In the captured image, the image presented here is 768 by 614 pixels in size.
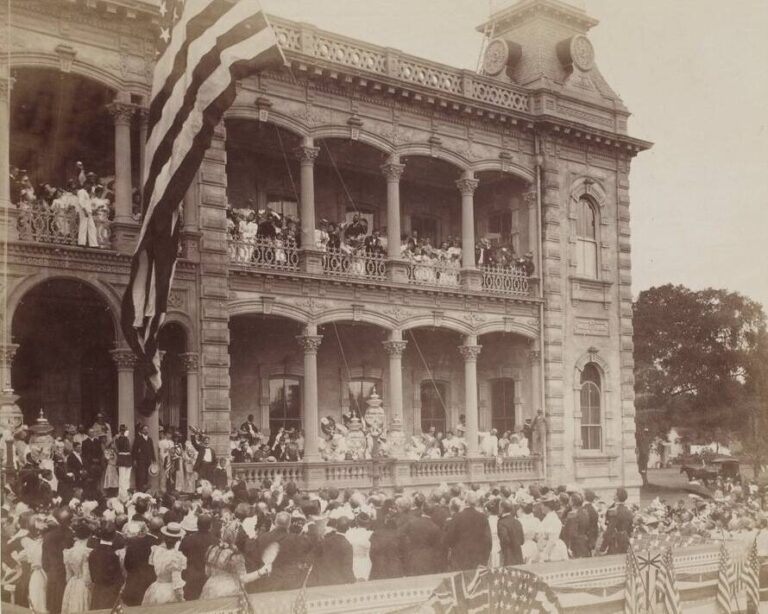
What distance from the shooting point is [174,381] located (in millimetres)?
20297

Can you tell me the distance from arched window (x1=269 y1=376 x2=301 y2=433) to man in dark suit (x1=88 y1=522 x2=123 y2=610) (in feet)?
41.9

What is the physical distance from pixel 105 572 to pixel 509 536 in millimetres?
5166

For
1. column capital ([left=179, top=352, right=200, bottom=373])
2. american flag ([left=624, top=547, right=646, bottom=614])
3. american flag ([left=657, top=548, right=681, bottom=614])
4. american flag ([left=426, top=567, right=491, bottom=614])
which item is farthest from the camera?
column capital ([left=179, top=352, right=200, bottom=373])

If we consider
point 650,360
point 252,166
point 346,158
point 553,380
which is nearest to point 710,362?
point 650,360

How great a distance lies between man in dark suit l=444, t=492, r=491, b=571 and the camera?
1162 centimetres

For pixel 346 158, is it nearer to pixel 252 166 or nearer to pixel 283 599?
pixel 252 166

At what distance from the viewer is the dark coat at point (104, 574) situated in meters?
9.38

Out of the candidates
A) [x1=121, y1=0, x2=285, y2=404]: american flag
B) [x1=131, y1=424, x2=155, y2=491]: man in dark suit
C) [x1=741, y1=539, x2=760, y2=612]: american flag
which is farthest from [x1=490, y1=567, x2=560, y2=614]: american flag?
[x1=131, y1=424, x2=155, y2=491]: man in dark suit

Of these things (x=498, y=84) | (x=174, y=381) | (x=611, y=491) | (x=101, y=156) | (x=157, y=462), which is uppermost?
(x=498, y=84)

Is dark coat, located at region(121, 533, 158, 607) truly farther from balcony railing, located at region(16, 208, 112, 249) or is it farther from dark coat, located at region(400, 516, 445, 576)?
balcony railing, located at region(16, 208, 112, 249)

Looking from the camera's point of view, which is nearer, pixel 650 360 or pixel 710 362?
pixel 710 362

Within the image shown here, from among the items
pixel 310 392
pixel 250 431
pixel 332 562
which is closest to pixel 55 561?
pixel 332 562

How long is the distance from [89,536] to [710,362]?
24.8 meters

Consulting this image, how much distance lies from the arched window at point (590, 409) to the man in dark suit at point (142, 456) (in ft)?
40.1
